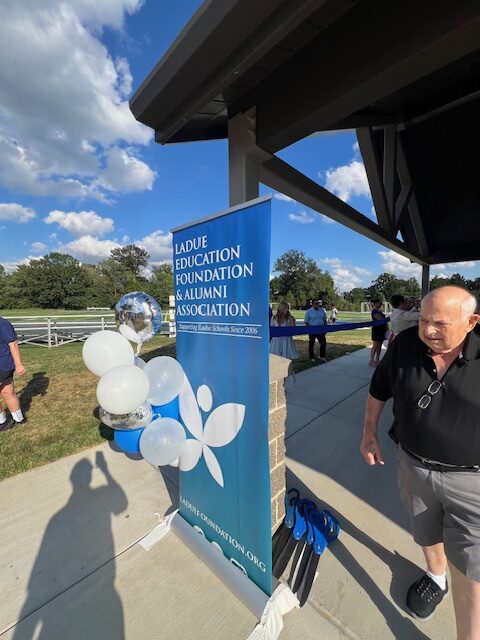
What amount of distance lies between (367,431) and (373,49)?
7.50 ft

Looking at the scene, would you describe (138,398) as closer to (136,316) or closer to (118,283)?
(136,316)

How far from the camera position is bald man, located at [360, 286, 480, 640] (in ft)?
4.21

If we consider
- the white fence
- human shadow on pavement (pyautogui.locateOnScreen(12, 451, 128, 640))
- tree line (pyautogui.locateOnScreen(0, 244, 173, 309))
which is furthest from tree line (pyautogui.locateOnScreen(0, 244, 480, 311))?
human shadow on pavement (pyautogui.locateOnScreen(12, 451, 128, 640))

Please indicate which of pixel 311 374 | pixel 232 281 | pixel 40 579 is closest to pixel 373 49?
pixel 232 281

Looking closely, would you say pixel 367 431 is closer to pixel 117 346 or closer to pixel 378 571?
pixel 378 571

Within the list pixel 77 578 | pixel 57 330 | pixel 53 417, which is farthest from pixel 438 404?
pixel 57 330

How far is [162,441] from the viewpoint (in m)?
1.82

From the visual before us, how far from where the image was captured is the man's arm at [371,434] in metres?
1.73

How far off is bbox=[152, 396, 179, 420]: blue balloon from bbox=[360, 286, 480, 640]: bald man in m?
1.38

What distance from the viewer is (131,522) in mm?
2287

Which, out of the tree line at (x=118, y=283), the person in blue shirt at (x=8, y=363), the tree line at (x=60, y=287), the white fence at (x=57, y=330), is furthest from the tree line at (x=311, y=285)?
the person in blue shirt at (x=8, y=363)

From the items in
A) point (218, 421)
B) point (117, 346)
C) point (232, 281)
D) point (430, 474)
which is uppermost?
Result: point (232, 281)

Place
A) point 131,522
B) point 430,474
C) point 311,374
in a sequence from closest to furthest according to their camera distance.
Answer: point 430,474 → point 131,522 → point 311,374

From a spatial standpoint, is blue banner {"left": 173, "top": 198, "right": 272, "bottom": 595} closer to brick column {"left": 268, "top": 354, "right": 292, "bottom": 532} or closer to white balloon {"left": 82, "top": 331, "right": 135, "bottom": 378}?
brick column {"left": 268, "top": 354, "right": 292, "bottom": 532}
